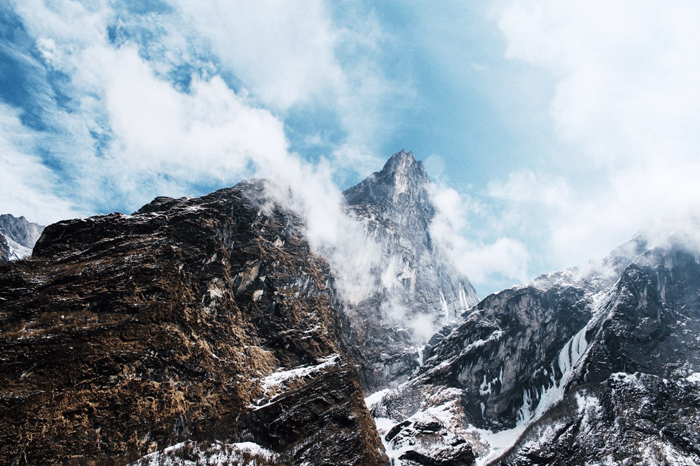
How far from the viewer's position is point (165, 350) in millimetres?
105812

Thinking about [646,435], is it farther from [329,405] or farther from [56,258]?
[56,258]

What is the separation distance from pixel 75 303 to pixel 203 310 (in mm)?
31986

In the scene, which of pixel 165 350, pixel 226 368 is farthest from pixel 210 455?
pixel 165 350

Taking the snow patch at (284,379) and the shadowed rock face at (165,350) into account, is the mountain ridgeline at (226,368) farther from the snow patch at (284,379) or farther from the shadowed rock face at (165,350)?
the snow patch at (284,379)

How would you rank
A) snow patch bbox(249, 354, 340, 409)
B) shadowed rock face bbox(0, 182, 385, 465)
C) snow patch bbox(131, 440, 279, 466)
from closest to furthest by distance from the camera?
1. shadowed rock face bbox(0, 182, 385, 465)
2. snow patch bbox(131, 440, 279, 466)
3. snow patch bbox(249, 354, 340, 409)

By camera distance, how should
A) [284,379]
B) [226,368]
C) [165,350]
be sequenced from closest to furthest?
[165,350] → [226,368] → [284,379]

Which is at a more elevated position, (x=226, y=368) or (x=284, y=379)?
(x=226, y=368)

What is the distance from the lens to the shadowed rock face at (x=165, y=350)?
86.9 meters

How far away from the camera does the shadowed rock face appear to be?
285 feet

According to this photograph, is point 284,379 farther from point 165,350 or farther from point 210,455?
point 165,350

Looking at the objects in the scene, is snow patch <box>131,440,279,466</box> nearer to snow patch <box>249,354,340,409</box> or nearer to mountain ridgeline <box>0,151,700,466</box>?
mountain ridgeline <box>0,151,700,466</box>

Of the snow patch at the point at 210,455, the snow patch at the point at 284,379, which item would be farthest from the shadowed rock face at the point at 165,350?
the snow patch at the point at 210,455

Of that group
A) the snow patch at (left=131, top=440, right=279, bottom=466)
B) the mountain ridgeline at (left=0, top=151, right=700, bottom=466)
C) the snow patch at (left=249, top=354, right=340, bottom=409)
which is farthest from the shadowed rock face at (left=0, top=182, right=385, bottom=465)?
the snow patch at (left=131, top=440, right=279, bottom=466)

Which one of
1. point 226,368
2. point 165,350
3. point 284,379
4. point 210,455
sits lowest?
point 210,455
